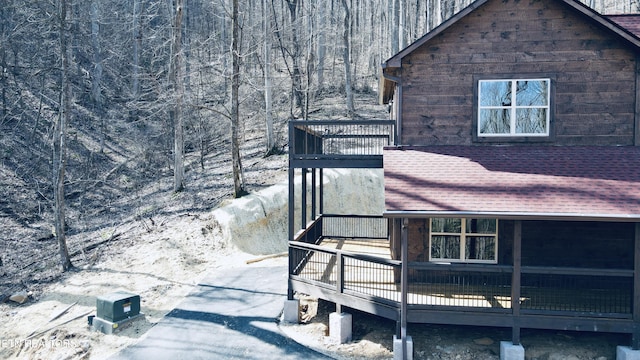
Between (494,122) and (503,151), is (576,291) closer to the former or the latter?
(503,151)

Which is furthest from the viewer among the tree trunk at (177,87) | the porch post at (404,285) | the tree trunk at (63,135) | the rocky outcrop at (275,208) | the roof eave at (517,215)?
the tree trunk at (177,87)

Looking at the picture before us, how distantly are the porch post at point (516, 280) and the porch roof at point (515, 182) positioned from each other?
617 mm

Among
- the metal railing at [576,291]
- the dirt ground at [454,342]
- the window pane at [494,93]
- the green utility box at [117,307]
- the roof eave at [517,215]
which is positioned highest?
the window pane at [494,93]

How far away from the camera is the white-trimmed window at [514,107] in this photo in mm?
11242

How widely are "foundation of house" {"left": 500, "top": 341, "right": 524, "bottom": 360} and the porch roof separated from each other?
263 centimetres

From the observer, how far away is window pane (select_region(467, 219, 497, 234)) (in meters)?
11.0

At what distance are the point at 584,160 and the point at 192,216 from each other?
13.7 meters

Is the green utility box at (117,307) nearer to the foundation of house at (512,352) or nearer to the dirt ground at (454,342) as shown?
the dirt ground at (454,342)

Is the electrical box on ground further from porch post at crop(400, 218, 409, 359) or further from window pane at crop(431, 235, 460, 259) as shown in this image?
window pane at crop(431, 235, 460, 259)

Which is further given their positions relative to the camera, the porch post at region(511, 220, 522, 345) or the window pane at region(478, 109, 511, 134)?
the window pane at region(478, 109, 511, 134)

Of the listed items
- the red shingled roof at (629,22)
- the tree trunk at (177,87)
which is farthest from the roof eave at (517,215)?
the tree trunk at (177,87)

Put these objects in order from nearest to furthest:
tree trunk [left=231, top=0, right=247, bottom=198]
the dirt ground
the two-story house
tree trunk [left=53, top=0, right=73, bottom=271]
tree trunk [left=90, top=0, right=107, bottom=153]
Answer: the dirt ground, the two-story house, tree trunk [left=53, top=0, right=73, bottom=271], tree trunk [left=231, top=0, right=247, bottom=198], tree trunk [left=90, top=0, right=107, bottom=153]

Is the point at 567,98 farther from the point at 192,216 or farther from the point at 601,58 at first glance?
the point at 192,216

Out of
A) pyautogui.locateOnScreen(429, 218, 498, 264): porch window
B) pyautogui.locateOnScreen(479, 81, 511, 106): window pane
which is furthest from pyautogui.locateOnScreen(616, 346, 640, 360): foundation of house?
pyautogui.locateOnScreen(479, 81, 511, 106): window pane
